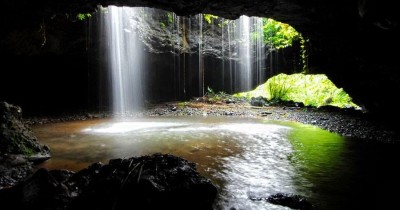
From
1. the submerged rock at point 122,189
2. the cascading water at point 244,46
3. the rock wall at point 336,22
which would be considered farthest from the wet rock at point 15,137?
the cascading water at point 244,46

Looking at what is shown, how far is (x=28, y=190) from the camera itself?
336 cm

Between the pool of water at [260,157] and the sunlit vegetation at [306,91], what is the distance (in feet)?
32.6

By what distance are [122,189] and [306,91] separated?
21.1m

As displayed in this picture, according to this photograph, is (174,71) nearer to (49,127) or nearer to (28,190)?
(49,127)

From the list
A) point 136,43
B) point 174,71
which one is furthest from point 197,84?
point 136,43

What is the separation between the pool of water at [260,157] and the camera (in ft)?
13.9

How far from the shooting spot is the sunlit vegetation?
64.0ft

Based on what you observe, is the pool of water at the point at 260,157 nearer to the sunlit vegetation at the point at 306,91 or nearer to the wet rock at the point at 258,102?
the wet rock at the point at 258,102

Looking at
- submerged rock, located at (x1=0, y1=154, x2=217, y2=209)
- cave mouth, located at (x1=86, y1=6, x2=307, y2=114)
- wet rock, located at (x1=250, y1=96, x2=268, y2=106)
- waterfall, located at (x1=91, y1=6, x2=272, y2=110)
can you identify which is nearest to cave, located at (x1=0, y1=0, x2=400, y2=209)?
submerged rock, located at (x1=0, y1=154, x2=217, y2=209)

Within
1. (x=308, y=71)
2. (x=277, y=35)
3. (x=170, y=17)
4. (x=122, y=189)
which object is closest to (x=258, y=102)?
(x=308, y=71)

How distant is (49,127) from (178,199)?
8905 millimetres

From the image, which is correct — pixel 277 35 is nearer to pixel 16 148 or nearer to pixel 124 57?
pixel 124 57

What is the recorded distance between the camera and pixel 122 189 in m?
3.31

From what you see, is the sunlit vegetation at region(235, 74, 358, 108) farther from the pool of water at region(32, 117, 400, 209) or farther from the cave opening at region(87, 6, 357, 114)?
the pool of water at region(32, 117, 400, 209)
